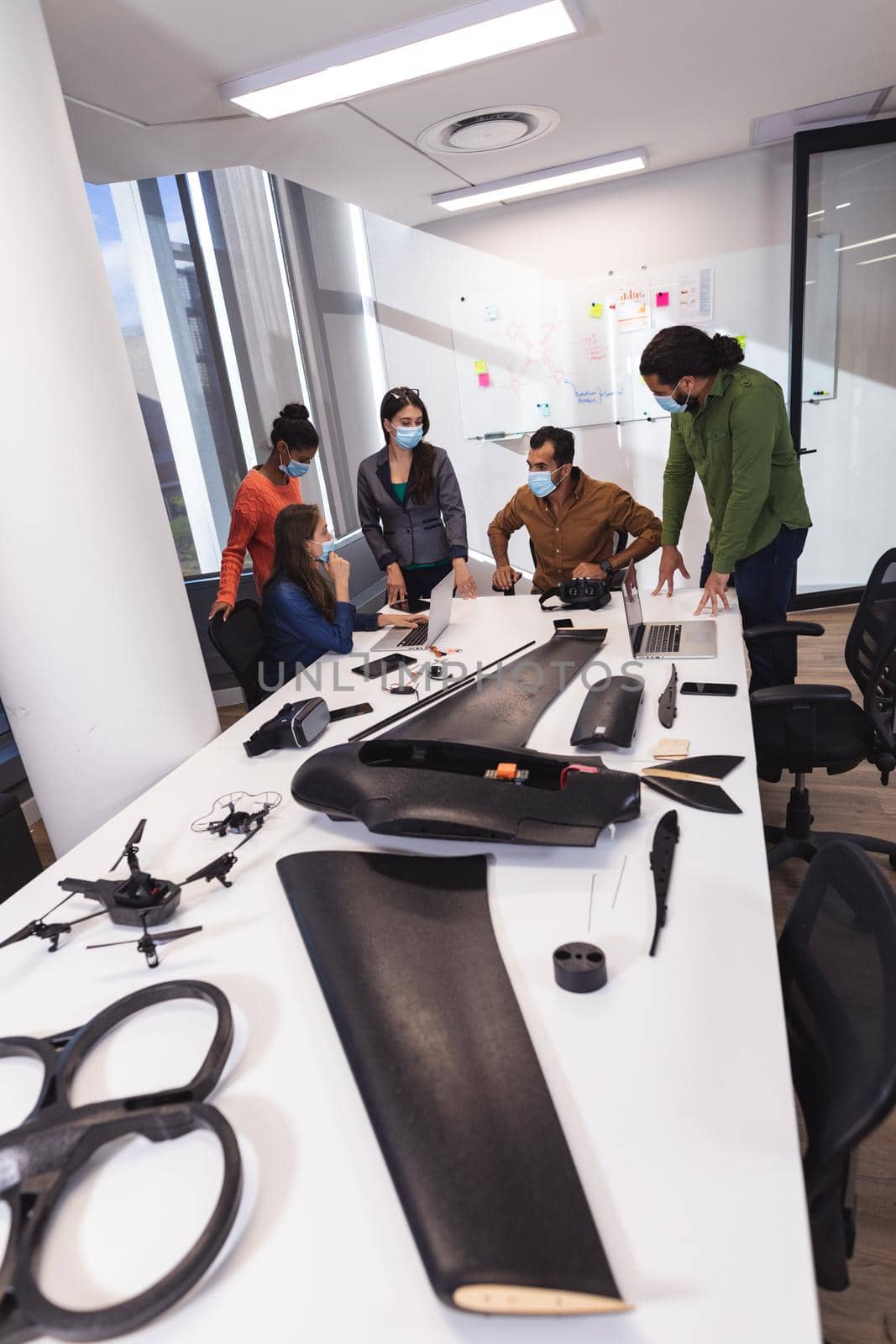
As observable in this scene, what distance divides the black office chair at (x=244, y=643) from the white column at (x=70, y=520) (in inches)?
10.2

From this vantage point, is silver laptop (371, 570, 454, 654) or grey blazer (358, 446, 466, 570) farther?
grey blazer (358, 446, 466, 570)

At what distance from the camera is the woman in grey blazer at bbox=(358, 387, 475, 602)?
3205 millimetres

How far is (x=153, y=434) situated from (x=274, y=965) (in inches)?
156

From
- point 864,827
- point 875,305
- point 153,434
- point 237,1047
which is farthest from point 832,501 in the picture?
point 237,1047

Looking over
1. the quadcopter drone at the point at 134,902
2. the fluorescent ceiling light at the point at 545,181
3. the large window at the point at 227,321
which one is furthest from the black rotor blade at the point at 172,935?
the fluorescent ceiling light at the point at 545,181

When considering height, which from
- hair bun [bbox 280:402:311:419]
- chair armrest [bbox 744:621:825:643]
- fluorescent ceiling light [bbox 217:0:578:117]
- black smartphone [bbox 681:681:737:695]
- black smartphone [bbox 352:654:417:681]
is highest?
fluorescent ceiling light [bbox 217:0:578:117]

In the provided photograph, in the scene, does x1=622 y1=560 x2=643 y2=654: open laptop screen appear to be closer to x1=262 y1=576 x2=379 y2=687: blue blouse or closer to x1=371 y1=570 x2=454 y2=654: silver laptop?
x1=371 y1=570 x2=454 y2=654: silver laptop

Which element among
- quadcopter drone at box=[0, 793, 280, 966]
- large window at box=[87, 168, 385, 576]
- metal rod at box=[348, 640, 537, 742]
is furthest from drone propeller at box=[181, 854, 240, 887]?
large window at box=[87, 168, 385, 576]

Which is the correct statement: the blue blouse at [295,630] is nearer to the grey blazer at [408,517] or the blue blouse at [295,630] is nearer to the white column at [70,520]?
the white column at [70,520]

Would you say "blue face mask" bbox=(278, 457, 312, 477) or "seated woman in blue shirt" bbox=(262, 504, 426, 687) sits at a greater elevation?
"blue face mask" bbox=(278, 457, 312, 477)

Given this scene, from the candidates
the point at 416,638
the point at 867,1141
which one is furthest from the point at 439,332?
the point at 867,1141

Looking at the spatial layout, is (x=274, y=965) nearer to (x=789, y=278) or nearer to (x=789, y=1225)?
(x=789, y=1225)

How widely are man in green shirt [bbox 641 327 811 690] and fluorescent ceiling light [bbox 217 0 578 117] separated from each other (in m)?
0.99

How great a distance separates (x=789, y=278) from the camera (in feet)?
14.2
